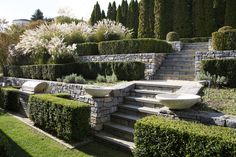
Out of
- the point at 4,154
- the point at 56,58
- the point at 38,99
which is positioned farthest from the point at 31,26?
the point at 4,154

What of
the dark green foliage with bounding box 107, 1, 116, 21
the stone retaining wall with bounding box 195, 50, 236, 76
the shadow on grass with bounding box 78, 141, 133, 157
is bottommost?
the shadow on grass with bounding box 78, 141, 133, 157

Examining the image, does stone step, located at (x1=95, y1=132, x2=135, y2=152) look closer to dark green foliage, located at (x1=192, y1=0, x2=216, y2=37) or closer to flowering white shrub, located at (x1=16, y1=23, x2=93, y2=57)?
flowering white shrub, located at (x1=16, y1=23, x2=93, y2=57)

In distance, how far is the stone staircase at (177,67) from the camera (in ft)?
29.1

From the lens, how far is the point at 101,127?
241 inches

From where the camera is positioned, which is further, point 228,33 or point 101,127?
point 228,33

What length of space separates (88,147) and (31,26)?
55.0 ft

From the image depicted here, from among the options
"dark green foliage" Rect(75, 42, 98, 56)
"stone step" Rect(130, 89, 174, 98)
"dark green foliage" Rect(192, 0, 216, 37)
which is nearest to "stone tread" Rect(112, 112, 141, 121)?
"stone step" Rect(130, 89, 174, 98)

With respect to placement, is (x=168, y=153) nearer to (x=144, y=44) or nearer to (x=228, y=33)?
(x=228, y=33)

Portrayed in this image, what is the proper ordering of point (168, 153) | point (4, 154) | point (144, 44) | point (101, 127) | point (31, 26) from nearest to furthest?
point (4, 154) → point (168, 153) → point (101, 127) → point (144, 44) → point (31, 26)

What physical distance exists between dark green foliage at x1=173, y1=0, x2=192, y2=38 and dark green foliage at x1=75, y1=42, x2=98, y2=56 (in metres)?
7.95

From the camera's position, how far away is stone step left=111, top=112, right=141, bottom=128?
18.9 ft

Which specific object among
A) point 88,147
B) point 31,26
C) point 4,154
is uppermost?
point 31,26

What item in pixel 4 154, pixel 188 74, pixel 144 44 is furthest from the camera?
pixel 144 44

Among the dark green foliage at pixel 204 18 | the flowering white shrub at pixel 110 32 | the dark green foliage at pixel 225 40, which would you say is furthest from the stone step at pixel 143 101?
the dark green foliage at pixel 204 18
